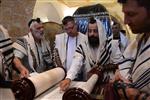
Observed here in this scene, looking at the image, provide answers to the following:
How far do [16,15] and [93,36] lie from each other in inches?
39.6

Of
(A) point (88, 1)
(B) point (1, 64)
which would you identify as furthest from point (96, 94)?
(A) point (88, 1)

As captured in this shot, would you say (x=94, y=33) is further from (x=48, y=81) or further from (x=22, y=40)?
(x=48, y=81)

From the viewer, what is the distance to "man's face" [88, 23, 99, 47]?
3.02m

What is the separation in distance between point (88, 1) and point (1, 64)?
4.84 m

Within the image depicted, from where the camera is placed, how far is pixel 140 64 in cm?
118

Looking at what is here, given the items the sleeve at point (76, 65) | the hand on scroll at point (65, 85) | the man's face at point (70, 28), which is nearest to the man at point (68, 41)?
the man's face at point (70, 28)

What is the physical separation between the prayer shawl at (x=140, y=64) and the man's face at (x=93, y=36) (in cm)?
169

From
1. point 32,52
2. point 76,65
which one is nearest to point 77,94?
point 76,65

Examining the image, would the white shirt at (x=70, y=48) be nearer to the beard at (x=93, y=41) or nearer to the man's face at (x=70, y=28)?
the man's face at (x=70, y=28)

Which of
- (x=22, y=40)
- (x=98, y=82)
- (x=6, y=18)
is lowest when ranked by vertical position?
(x=98, y=82)

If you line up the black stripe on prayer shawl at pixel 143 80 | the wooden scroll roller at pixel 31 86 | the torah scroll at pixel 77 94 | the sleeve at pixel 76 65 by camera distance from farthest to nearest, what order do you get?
the sleeve at pixel 76 65, the wooden scroll roller at pixel 31 86, the torah scroll at pixel 77 94, the black stripe on prayer shawl at pixel 143 80

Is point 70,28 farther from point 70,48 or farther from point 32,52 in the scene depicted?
point 32,52

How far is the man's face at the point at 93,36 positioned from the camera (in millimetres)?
3021

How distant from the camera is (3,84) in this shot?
1.03 metres
